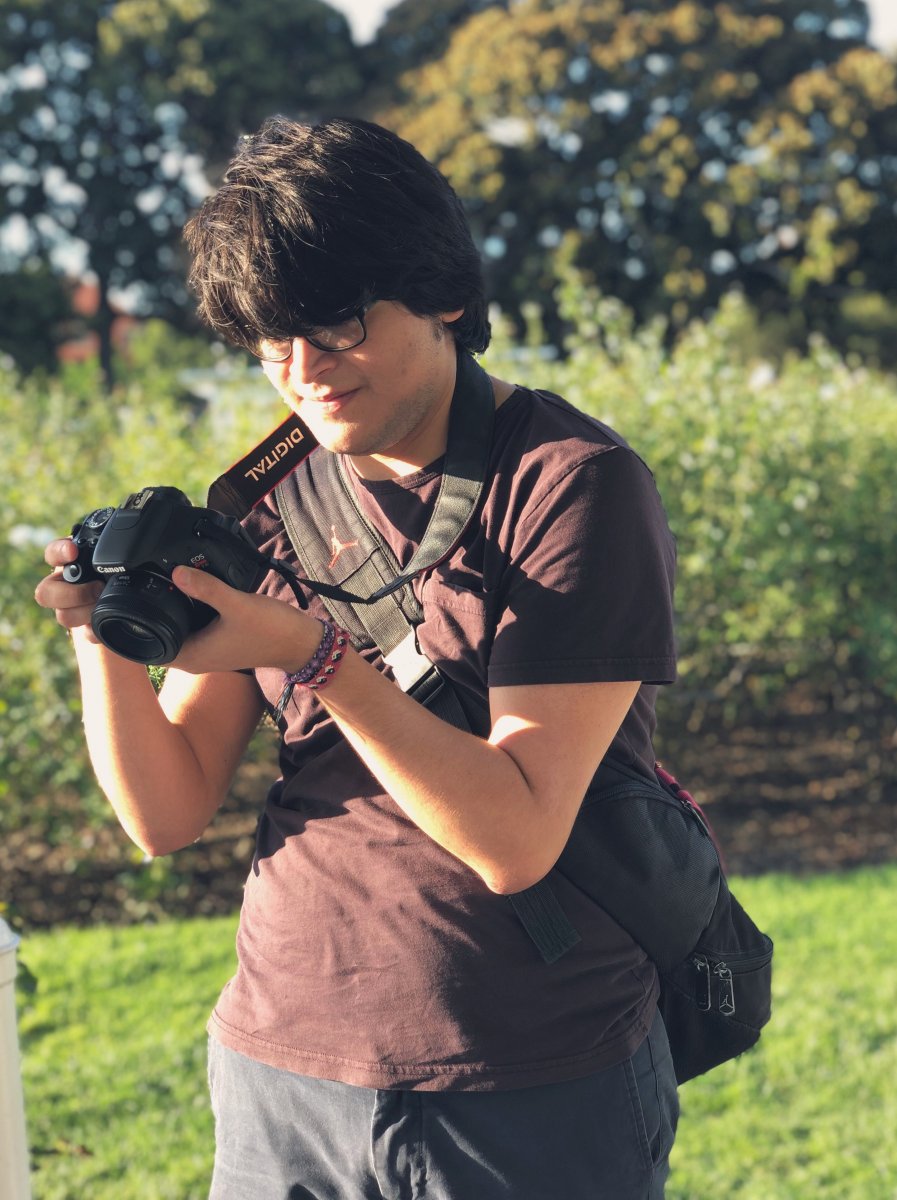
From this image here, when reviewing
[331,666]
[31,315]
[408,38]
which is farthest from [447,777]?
[408,38]

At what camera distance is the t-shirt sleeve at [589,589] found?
1.44 metres

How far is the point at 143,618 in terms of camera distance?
1378 mm

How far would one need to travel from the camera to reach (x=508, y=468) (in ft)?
Result: 5.13

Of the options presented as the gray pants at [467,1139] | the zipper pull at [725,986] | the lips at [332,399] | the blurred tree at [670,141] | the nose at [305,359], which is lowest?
the blurred tree at [670,141]

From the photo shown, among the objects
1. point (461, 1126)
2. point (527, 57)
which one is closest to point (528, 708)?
point (461, 1126)

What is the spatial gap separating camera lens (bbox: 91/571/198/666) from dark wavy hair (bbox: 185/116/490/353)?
34 centimetres

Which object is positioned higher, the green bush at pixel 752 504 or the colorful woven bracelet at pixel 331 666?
the colorful woven bracelet at pixel 331 666

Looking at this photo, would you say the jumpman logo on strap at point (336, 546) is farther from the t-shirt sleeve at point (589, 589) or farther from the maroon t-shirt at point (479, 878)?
the t-shirt sleeve at point (589, 589)

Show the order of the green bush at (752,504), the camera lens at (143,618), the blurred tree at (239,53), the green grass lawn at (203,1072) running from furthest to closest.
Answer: the blurred tree at (239,53)
the green bush at (752,504)
the green grass lawn at (203,1072)
the camera lens at (143,618)

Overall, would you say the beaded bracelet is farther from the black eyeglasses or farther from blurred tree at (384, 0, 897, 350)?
blurred tree at (384, 0, 897, 350)

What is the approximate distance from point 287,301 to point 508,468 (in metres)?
0.31

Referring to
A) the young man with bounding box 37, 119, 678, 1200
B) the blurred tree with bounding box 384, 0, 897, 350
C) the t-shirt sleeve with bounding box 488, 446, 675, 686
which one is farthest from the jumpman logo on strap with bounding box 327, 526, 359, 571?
the blurred tree with bounding box 384, 0, 897, 350

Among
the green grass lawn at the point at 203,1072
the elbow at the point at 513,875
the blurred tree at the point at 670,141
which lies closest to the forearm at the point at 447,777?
the elbow at the point at 513,875

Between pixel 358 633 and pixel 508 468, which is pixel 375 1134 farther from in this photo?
pixel 508 468
